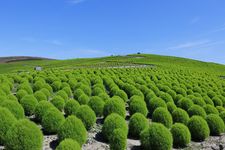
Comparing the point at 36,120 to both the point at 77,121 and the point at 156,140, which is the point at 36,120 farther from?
the point at 156,140

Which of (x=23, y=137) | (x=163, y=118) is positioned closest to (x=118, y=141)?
(x=23, y=137)

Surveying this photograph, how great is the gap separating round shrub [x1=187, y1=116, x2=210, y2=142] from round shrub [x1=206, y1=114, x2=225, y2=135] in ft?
2.39

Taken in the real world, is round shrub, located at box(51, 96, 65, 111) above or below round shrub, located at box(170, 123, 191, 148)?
above

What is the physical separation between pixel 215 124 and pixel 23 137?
8454 millimetres

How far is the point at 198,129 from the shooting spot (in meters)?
13.5

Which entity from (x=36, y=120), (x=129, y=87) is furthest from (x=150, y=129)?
(x=129, y=87)

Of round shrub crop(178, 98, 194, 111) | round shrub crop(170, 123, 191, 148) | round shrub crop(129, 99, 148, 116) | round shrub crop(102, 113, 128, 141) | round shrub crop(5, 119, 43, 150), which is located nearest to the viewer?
round shrub crop(5, 119, 43, 150)

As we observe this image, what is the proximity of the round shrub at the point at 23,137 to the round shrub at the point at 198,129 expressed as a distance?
264 inches

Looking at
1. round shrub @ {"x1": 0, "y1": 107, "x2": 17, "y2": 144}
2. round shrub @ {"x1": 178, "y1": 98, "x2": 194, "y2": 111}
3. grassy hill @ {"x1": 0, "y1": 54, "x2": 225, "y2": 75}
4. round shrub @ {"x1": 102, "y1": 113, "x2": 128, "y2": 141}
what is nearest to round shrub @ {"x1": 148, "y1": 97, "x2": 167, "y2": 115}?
round shrub @ {"x1": 178, "y1": 98, "x2": 194, "y2": 111}

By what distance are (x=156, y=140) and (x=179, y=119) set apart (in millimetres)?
3844

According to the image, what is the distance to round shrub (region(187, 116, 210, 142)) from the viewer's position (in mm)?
13539

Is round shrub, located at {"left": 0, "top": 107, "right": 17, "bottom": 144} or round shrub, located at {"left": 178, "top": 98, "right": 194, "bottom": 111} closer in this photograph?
round shrub, located at {"left": 0, "top": 107, "right": 17, "bottom": 144}

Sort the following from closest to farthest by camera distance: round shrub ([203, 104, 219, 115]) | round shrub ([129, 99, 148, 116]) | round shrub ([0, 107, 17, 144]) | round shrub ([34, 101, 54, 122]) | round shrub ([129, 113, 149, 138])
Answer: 1. round shrub ([0, 107, 17, 144])
2. round shrub ([129, 113, 149, 138])
3. round shrub ([34, 101, 54, 122])
4. round shrub ([129, 99, 148, 116])
5. round shrub ([203, 104, 219, 115])

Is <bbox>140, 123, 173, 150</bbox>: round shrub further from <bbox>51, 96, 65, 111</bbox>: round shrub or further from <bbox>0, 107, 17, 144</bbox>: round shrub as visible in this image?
<bbox>51, 96, 65, 111</bbox>: round shrub
